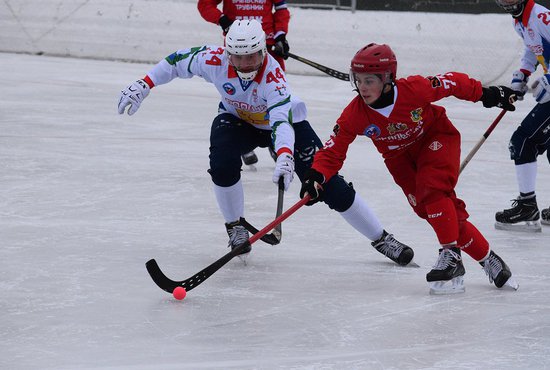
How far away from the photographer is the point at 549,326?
3.80 m

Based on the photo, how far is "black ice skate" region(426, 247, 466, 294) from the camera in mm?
4223

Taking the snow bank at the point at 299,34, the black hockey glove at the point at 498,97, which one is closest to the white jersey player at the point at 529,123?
the black hockey glove at the point at 498,97

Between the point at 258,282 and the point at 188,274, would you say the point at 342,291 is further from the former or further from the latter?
the point at 188,274

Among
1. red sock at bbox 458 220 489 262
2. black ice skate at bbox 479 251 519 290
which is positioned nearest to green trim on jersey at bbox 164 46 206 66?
red sock at bbox 458 220 489 262

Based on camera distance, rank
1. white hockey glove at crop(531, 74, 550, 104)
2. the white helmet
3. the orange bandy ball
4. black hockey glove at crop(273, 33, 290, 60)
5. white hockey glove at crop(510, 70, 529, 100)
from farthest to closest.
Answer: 1. black hockey glove at crop(273, 33, 290, 60)
2. white hockey glove at crop(510, 70, 529, 100)
3. white hockey glove at crop(531, 74, 550, 104)
4. the white helmet
5. the orange bandy ball

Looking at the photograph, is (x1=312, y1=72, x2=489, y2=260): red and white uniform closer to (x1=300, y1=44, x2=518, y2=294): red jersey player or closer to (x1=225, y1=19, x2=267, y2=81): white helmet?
(x1=300, y1=44, x2=518, y2=294): red jersey player

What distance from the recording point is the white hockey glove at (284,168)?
4.32 metres

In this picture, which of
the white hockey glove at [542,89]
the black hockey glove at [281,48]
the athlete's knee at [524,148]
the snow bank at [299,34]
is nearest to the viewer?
the white hockey glove at [542,89]

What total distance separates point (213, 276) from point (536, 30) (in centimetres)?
227

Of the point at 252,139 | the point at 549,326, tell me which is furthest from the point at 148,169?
the point at 549,326

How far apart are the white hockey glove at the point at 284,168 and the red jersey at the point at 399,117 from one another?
0.14 m

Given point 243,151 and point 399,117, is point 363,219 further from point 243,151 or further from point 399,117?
point 399,117

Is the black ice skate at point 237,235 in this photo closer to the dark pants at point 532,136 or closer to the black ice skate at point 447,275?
the black ice skate at point 447,275

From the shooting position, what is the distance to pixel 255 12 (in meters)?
7.16
